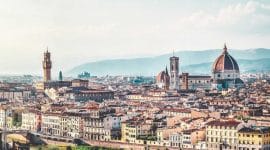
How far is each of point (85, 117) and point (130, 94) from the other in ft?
106

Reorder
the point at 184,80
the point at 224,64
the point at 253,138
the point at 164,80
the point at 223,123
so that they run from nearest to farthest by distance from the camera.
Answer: the point at 253,138
the point at 223,123
the point at 224,64
the point at 164,80
the point at 184,80

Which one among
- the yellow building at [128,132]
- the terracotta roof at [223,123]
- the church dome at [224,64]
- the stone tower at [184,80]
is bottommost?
the yellow building at [128,132]

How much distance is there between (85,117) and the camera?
145ft

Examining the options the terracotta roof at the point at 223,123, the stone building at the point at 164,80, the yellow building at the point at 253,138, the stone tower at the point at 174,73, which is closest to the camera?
the yellow building at the point at 253,138

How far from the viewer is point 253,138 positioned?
3453 cm

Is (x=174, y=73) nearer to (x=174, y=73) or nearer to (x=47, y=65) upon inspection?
(x=174, y=73)

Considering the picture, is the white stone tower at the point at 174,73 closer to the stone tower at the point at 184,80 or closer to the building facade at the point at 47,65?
the stone tower at the point at 184,80

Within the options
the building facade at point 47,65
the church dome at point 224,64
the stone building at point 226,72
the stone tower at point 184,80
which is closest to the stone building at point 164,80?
the stone tower at point 184,80

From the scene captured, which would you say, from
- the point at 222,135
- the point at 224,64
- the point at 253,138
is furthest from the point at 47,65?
the point at 253,138

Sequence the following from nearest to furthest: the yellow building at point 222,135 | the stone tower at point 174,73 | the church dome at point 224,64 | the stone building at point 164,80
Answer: the yellow building at point 222,135
the stone building at point 164,80
the church dome at point 224,64
the stone tower at point 174,73

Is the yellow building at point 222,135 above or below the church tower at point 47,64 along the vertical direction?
below

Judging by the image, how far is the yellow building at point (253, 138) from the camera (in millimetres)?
34188

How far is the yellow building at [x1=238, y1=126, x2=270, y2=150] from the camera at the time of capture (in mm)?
34188

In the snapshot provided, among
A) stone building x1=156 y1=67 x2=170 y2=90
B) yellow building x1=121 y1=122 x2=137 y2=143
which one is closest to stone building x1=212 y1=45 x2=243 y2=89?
stone building x1=156 y1=67 x2=170 y2=90
